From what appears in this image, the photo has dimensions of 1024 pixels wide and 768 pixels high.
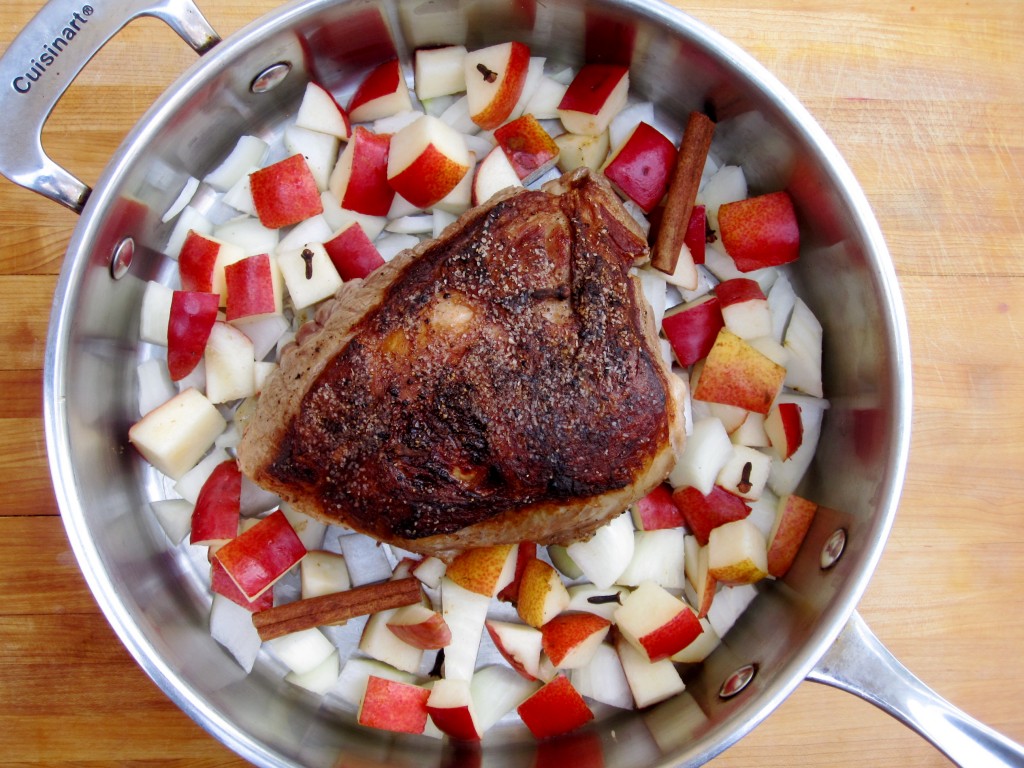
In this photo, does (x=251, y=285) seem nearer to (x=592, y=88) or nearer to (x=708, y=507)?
(x=592, y=88)

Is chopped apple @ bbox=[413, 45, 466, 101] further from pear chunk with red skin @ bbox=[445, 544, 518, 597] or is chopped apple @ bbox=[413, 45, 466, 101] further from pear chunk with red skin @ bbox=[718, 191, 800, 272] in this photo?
pear chunk with red skin @ bbox=[445, 544, 518, 597]

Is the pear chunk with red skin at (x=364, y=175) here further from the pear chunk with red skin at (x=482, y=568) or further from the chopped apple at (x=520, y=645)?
the chopped apple at (x=520, y=645)

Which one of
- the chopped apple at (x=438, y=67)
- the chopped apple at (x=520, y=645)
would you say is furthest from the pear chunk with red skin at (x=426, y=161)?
the chopped apple at (x=520, y=645)

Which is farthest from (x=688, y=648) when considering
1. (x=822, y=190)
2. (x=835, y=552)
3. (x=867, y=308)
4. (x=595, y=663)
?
(x=822, y=190)

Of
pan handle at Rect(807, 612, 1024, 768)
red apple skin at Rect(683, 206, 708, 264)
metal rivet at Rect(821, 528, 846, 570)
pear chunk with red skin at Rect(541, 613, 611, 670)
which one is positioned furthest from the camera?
red apple skin at Rect(683, 206, 708, 264)

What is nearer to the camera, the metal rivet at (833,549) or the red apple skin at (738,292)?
the metal rivet at (833,549)

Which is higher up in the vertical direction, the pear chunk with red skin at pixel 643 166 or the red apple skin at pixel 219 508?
the pear chunk with red skin at pixel 643 166

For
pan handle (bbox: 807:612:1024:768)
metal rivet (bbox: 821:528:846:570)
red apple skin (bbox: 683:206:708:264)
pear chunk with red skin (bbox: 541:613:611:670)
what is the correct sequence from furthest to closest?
red apple skin (bbox: 683:206:708:264) → pear chunk with red skin (bbox: 541:613:611:670) → metal rivet (bbox: 821:528:846:570) → pan handle (bbox: 807:612:1024:768)

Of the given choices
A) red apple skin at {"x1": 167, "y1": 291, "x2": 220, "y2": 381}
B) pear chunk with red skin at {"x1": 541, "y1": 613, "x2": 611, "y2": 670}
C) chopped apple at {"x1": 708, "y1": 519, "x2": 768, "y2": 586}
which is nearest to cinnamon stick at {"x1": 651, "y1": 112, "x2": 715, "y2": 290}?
chopped apple at {"x1": 708, "y1": 519, "x2": 768, "y2": 586}
